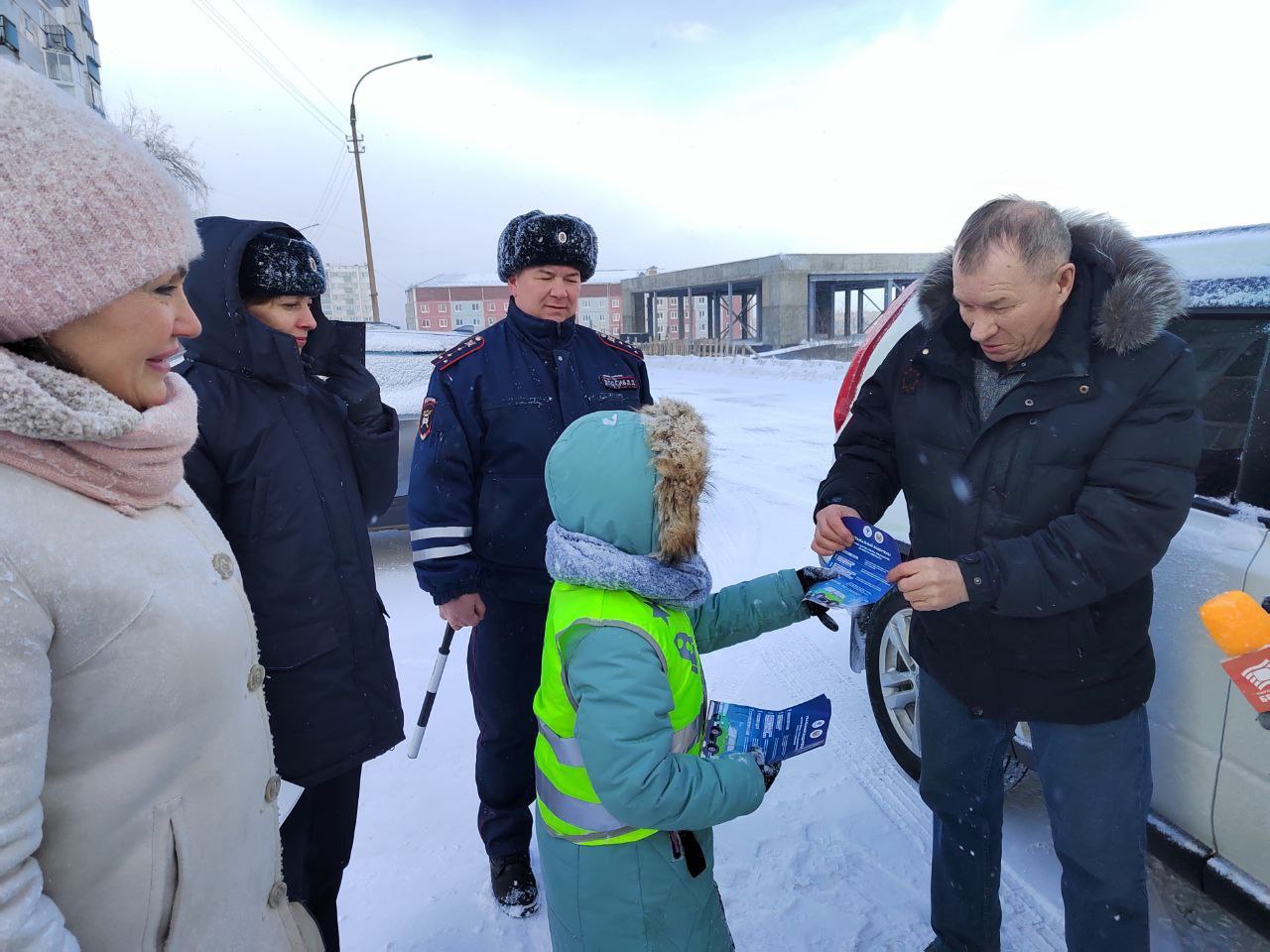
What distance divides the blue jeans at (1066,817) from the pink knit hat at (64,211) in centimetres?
209

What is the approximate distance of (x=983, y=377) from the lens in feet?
6.20

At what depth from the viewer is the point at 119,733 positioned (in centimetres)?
91

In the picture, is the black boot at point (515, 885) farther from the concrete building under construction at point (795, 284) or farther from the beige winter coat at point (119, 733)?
the concrete building under construction at point (795, 284)

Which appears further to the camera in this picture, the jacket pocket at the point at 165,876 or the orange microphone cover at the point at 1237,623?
the orange microphone cover at the point at 1237,623

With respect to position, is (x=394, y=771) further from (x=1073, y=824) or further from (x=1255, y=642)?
(x=1255, y=642)

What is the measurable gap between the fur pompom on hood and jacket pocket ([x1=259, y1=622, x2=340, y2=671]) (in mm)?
892

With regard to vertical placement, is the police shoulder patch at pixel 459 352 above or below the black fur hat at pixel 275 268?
below

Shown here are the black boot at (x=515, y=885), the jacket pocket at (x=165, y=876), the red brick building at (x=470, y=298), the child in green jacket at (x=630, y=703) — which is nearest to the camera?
the jacket pocket at (x=165, y=876)

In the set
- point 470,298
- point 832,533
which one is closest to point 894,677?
point 832,533

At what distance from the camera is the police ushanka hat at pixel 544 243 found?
245 centimetres

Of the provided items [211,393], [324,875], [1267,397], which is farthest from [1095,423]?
[324,875]

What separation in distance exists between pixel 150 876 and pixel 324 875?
1.11 meters

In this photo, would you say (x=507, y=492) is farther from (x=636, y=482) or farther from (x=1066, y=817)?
(x=1066, y=817)

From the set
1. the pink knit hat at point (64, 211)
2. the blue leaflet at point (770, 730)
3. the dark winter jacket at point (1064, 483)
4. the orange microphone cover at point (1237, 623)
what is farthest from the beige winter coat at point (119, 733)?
the orange microphone cover at point (1237, 623)
